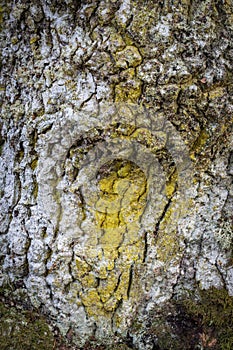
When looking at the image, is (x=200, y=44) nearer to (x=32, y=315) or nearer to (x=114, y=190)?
(x=114, y=190)

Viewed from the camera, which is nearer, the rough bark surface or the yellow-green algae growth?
the rough bark surface

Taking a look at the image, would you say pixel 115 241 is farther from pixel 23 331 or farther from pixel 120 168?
pixel 23 331

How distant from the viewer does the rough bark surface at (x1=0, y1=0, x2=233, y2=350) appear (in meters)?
1.50

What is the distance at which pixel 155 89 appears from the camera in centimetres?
152

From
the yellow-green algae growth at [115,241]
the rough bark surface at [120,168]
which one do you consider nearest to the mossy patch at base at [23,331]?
the rough bark surface at [120,168]

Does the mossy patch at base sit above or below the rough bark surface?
below

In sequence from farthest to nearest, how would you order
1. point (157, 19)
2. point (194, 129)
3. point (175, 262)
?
point (175, 262)
point (194, 129)
point (157, 19)

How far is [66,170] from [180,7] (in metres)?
0.73

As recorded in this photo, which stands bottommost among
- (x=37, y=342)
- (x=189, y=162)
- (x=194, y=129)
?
(x=37, y=342)

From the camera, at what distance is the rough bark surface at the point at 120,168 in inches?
59.1

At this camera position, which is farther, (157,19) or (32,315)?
(32,315)

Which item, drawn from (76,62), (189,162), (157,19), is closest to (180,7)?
(157,19)

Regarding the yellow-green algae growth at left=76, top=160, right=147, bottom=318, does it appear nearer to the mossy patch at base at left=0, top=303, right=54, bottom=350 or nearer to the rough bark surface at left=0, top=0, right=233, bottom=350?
the rough bark surface at left=0, top=0, right=233, bottom=350

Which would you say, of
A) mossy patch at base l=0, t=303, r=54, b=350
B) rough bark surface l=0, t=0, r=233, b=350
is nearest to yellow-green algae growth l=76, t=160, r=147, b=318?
rough bark surface l=0, t=0, r=233, b=350
